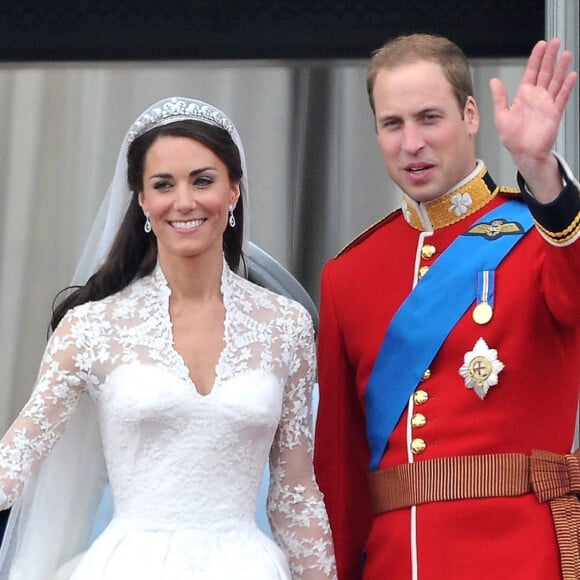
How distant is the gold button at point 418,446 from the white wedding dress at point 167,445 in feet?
0.83

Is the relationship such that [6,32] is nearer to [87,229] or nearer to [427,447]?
[87,229]

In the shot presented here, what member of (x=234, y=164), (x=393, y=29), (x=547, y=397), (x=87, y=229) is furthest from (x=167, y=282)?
(x=87, y=229)

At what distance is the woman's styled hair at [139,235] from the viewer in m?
2.89

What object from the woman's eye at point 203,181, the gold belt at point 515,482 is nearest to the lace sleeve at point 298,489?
the gold belt at point 515,482

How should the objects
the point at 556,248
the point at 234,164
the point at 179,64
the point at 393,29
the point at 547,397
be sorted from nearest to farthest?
the point at 556,248 → the point at 547,397 → the point at 234,164 → the point at 393,29 → the point at 179,64

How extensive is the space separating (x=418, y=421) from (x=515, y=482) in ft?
0.72

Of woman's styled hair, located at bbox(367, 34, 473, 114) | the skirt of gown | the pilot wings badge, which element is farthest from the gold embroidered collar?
the skirt of gown

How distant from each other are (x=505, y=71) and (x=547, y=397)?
86.7 inches

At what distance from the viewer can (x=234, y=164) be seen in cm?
291

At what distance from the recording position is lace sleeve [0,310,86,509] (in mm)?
2682

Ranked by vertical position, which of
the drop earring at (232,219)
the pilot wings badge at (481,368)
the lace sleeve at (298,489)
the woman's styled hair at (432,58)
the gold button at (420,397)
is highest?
the woman's styled hair at (432,58)

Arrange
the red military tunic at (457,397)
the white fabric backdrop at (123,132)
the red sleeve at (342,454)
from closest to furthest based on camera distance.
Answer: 1. the red military tunic at (457,397)
2. the red sleeve at (342,454)
3. the white fabric backdrop at (123,132)

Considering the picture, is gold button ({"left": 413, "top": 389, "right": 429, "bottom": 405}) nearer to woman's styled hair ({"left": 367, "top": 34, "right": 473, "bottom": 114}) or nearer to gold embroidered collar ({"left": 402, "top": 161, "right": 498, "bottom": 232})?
gold embroidered collar ({"left": 402, "top": 161, "right": 498, "bottom": 232})

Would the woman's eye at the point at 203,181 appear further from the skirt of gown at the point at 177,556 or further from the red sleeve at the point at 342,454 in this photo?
the skirt of gown at the point at 177,556
